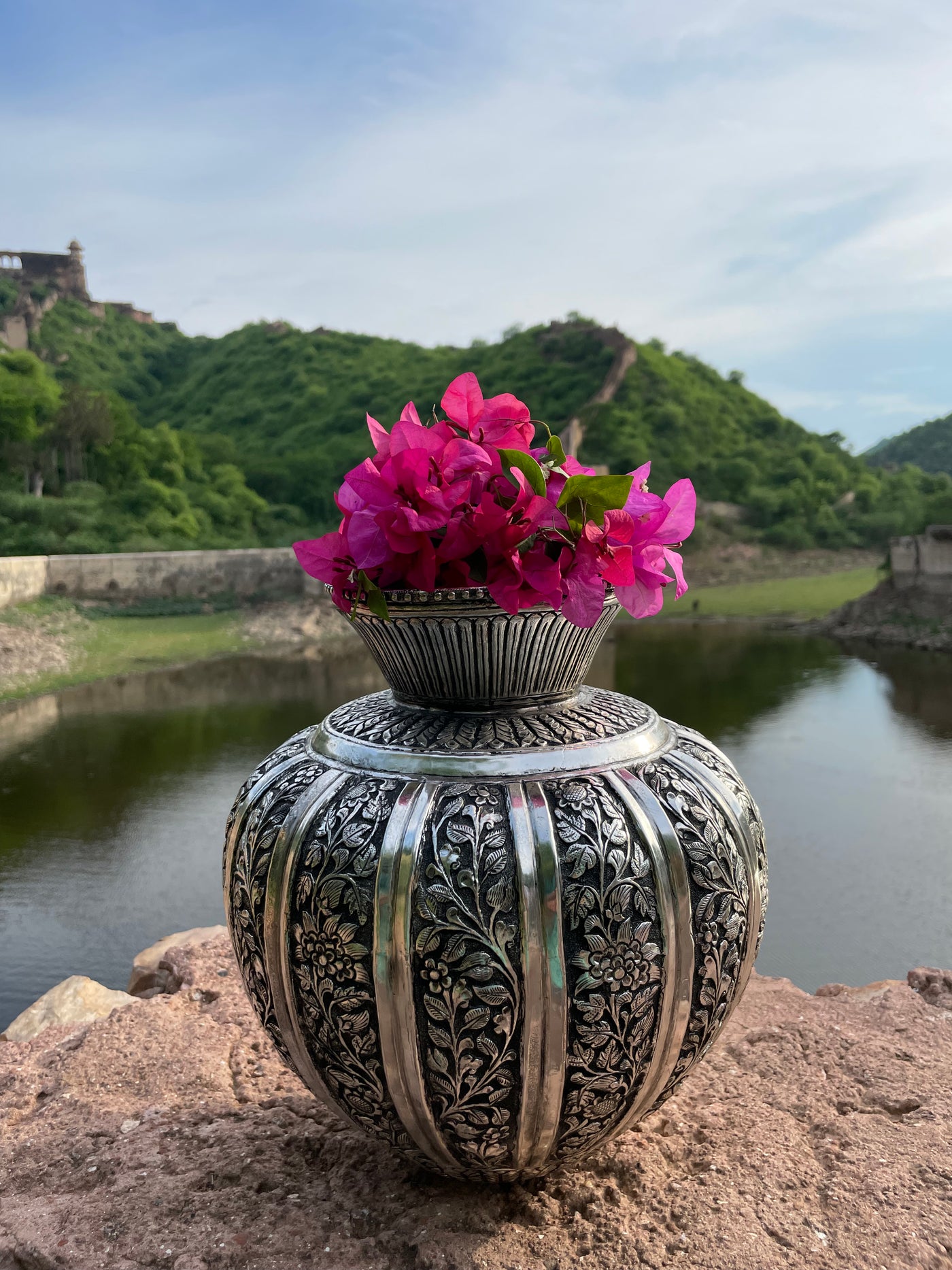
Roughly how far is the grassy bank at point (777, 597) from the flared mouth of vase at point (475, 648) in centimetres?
1717

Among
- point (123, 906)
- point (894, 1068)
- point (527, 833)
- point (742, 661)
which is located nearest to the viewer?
point (527, 833)

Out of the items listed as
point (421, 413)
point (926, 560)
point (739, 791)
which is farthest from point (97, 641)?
point (421, 413)

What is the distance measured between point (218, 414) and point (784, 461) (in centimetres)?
2553

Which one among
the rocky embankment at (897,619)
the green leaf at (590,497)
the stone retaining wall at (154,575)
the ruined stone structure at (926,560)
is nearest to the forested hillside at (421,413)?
the ruined stone structure at (926,560)

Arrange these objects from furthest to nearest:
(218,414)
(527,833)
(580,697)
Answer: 1. (218,414)
2. (580,697)
3. (527,833)

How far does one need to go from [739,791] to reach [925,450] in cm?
4666

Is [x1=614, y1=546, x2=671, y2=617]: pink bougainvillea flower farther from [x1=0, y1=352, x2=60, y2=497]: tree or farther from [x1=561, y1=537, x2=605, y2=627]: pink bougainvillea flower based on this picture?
[x1=0, y1=352, x2=60, y2=497]: tree

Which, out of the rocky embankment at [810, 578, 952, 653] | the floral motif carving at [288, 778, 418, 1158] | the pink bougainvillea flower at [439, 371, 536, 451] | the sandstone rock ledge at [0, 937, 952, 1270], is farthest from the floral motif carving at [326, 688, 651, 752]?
the rocky embankment at [810, 578, 952, 653]

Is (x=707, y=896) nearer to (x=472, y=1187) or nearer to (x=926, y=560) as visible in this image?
(x=472, y=1187)

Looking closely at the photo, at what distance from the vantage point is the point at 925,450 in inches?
1700

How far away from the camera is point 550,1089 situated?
1.83 metres

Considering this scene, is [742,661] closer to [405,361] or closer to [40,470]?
[40,470]

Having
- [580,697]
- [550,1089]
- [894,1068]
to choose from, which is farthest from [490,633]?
[894,1068]

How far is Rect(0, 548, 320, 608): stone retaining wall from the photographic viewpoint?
15.6 meters
